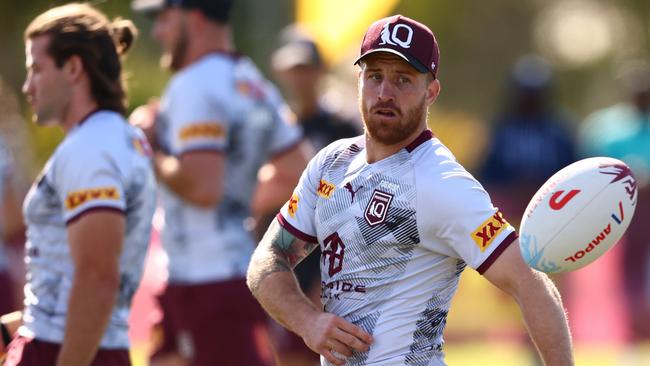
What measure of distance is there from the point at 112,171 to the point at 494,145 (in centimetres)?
793

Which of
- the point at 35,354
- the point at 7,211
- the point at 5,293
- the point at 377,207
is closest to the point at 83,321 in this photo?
the point at 35,354

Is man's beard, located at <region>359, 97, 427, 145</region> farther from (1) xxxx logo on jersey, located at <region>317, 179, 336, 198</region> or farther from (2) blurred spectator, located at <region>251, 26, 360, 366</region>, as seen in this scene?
(2) blurred spectator, located at <region>251, 26, 360, 366</region>

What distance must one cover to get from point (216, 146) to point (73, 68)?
176cm

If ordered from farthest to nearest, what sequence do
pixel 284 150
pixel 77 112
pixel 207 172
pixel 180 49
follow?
pixel 284 150, pixel 180 49, pixel 207 172, pixel 77 112

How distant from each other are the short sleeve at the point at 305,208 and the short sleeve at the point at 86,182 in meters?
0.82

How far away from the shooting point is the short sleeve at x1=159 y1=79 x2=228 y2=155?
24.9 ft

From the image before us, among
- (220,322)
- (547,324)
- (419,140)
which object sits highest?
(419,140)

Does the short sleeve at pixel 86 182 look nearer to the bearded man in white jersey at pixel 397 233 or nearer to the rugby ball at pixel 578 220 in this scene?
the bearded man in white jersey at pixel 397 233

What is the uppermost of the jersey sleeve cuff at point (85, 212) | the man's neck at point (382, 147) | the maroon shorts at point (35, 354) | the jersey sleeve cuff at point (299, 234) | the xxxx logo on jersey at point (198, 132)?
the man's neck at point (382, 147)

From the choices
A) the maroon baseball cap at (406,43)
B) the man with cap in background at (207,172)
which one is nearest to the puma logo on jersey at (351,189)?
the maroon baseball cap at (406,43)

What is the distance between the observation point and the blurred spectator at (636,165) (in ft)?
41.2

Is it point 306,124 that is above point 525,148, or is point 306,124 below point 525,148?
above

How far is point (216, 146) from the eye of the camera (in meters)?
7.63

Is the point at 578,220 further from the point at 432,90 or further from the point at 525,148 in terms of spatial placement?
the point at 525,148
